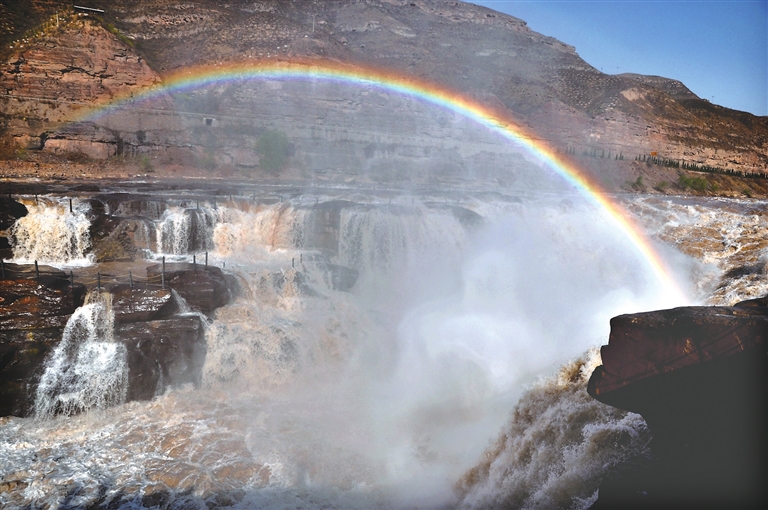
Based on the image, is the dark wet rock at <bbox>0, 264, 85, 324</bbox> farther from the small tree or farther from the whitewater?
the small tree

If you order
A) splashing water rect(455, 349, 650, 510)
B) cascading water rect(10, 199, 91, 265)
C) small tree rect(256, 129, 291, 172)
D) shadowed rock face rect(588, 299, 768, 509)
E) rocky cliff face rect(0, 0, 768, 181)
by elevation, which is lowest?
splashing water rect(455, 349, 650, 510)

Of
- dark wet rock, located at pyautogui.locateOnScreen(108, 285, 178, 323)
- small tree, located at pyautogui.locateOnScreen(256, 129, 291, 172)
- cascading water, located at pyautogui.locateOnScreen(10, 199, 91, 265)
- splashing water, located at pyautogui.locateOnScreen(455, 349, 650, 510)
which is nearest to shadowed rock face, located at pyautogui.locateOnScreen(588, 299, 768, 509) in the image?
splashing water, located at pyautogui.locateOnScreen(455, 349, 650, 510)

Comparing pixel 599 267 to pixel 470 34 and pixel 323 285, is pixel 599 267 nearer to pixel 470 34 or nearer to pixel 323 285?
pixel 323 285

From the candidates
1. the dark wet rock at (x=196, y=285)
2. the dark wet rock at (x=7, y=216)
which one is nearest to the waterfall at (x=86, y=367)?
the dark wet rock at (x=196, y=285)

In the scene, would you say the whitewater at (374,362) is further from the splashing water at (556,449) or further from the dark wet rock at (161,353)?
the dark wet rock at (161,353)

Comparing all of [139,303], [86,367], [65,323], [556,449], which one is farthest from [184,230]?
[556,449]

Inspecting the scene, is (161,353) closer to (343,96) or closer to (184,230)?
(184,230)
